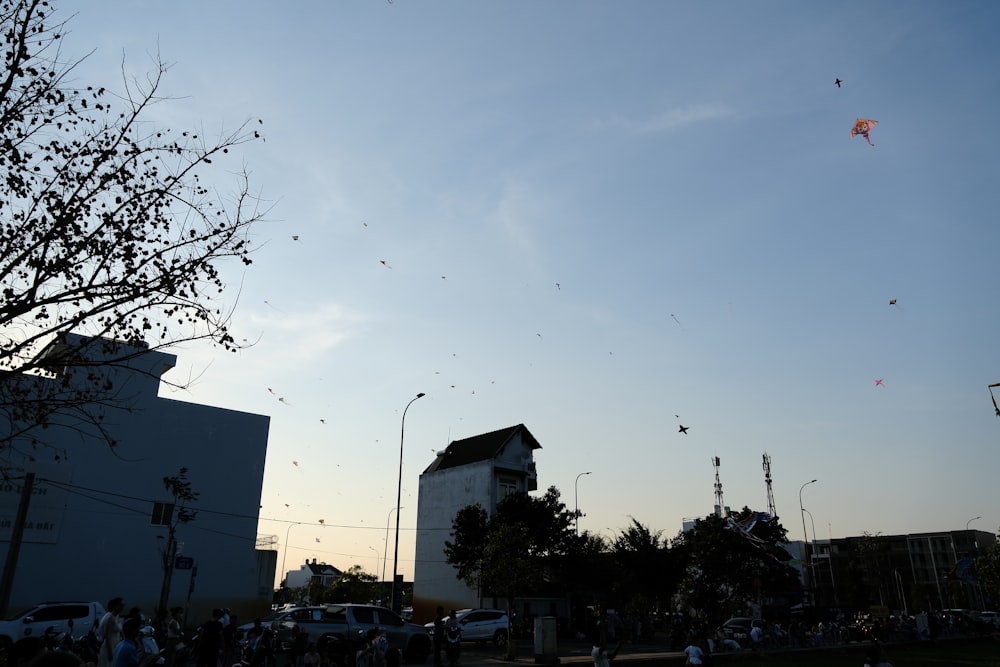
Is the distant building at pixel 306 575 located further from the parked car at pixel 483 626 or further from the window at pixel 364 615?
the window at pixel 364 615

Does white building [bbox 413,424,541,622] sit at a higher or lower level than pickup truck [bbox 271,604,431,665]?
higher

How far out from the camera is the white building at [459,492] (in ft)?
173

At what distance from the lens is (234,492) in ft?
134

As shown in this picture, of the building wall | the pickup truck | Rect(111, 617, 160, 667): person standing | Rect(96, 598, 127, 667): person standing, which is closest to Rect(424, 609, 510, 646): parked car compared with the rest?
the pickup truck

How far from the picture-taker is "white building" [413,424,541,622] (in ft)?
173

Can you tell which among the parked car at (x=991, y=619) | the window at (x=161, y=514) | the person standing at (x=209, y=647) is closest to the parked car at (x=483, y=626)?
the window at (x=161, y=514)

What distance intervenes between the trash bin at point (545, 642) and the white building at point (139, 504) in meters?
18.5

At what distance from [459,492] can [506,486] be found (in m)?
4.06

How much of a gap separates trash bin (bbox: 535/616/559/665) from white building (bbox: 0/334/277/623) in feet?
60.9

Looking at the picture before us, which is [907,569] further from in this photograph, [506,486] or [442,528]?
[442,528]

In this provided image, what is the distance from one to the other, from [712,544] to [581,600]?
1238 cm

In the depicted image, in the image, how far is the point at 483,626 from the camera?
3388cm

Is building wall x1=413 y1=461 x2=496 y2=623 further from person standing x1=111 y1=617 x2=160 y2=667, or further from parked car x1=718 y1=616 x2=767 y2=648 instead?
person standing x1=111 y1=617 x2=160 y2=667

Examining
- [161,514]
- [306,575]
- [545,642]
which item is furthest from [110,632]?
[306,575]
